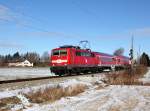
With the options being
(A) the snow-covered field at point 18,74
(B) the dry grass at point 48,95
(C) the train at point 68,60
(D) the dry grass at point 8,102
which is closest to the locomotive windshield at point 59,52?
(C) the train at point 68,60

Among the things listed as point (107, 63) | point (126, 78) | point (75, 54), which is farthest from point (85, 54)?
point (107, 63)

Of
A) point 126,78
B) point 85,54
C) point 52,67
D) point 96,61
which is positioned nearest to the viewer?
point 126,78

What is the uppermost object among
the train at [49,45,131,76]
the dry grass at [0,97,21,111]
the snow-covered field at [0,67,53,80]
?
the train at [49,45,131,76]

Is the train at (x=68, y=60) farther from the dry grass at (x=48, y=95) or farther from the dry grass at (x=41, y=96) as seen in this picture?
the dry grass at (x=48, y=95)

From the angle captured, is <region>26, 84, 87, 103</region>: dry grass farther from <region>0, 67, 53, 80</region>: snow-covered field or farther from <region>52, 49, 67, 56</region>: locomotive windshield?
<region>52, 49, 67, 56</region>: locomotive windshield

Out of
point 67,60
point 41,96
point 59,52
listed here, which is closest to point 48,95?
point 41,96

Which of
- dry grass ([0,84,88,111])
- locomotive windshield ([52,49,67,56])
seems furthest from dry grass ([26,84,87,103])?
locomotive windshield ([52,49,67,56])

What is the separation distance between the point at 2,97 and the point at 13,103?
906 millimetres

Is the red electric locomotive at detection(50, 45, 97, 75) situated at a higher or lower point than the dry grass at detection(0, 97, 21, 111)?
higher

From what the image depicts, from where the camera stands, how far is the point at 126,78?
3036 centimetres

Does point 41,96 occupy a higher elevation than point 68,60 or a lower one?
lower

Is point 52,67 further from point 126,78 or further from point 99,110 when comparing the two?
point 99,110

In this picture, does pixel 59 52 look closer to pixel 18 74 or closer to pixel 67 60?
pixel 67 60

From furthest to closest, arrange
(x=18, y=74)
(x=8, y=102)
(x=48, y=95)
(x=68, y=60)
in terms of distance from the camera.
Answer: (x=18, y=74) → (x=68, y=60) → (x=48, y=95) → (x=8, y=102)
